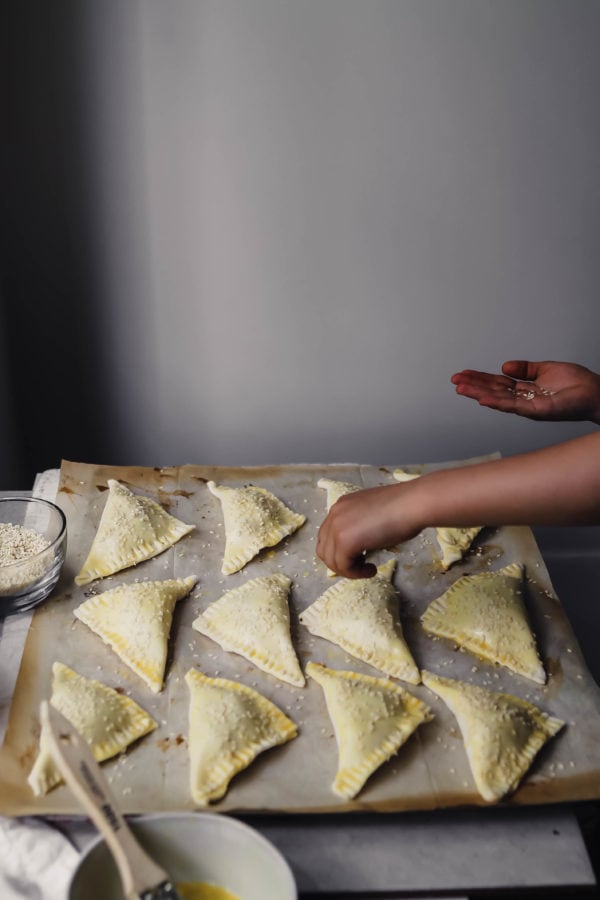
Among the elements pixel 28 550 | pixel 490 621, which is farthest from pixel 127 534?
pixel 490 621

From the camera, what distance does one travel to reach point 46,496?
2135 millimetres

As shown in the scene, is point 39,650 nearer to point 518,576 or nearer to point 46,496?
point 46,496

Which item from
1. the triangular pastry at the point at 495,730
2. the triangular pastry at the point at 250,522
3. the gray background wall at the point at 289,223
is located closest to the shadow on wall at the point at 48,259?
the gray background wall at the point at 289,223

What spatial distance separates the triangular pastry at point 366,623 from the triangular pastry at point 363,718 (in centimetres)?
6

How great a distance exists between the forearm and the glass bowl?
78 centimetres

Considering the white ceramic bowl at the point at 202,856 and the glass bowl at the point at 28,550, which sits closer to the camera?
the white ceramic bowl at the point at 202,856

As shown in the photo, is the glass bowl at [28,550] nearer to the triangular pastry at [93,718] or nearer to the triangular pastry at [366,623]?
the triangular pastry at [93,718]

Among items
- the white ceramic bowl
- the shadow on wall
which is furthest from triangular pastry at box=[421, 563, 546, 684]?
the shadow on wall

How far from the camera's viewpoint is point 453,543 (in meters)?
2.00

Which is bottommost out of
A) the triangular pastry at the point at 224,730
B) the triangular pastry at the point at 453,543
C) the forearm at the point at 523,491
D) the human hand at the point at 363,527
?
the triangular pastry at the point at 224,730

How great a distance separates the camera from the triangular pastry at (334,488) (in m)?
2.13

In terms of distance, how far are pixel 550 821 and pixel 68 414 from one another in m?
1.93

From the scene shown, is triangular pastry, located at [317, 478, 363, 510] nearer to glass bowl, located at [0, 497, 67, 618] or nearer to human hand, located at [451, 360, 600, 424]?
human hand, located at [451, 360, 600, 424]

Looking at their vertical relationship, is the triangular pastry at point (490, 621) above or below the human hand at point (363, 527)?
below
